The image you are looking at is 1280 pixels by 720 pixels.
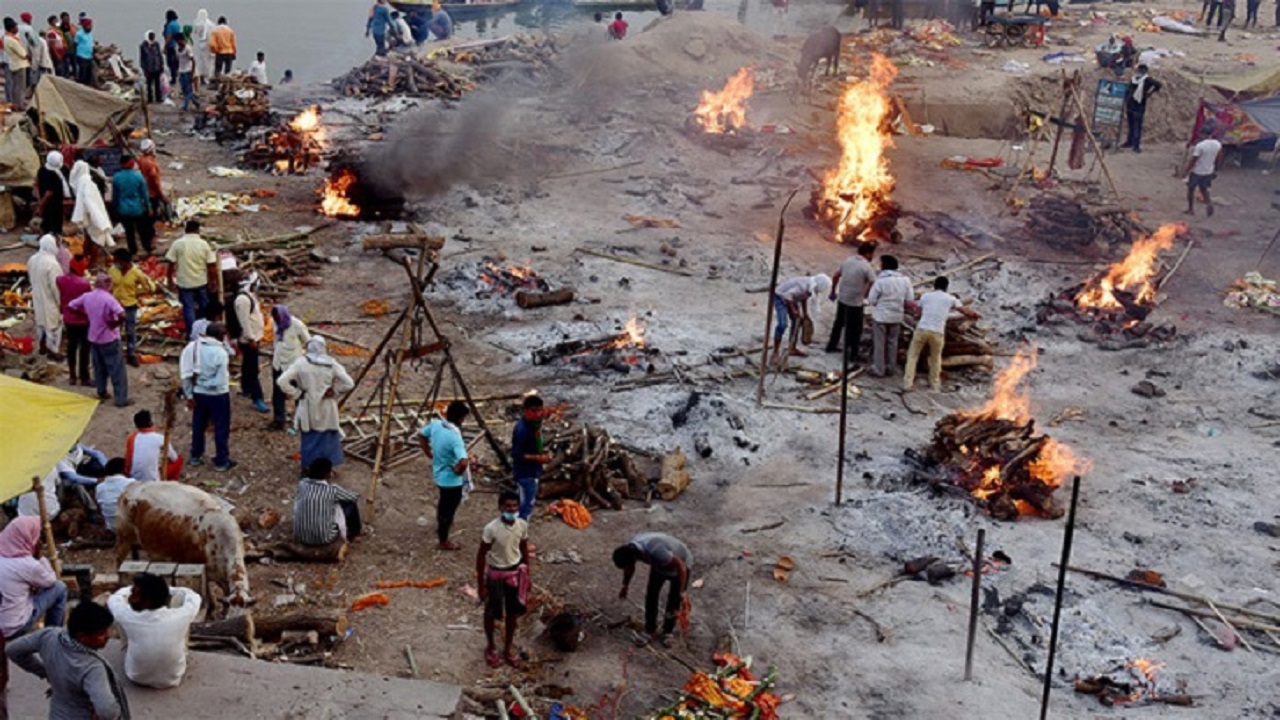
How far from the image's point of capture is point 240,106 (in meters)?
26.6

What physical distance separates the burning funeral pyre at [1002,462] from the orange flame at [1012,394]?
0.51 m

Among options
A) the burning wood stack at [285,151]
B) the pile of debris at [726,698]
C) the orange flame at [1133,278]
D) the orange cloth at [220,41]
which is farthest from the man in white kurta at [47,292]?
the orange cloth at [220,41]

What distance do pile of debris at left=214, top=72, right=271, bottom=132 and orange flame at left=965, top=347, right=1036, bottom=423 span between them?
1834 centimetres

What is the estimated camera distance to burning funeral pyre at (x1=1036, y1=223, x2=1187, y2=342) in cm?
1800

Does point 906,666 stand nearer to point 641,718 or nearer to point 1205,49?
point 641,718

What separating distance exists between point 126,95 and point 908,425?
2265cm

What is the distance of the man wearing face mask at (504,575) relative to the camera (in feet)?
31.5

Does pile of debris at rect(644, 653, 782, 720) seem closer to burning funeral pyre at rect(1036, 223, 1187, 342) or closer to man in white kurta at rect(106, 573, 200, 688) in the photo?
man in white kurta at rect(106, 573, 200, 688)

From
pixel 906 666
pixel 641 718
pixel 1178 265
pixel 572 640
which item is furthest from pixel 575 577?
pixel 1178 265

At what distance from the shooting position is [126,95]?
93.7 feet

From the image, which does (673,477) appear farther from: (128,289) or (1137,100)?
(1137,100)

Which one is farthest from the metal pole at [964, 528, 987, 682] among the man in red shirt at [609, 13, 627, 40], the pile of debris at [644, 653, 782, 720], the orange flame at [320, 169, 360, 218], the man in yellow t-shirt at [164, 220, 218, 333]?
the man in red shirt at [609, 13, 627, 40]

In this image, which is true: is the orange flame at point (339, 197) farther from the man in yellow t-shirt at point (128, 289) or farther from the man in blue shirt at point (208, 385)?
the man in blue shirt at point (208, 385)

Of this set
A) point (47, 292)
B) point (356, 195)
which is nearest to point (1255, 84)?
point (356, 195)
